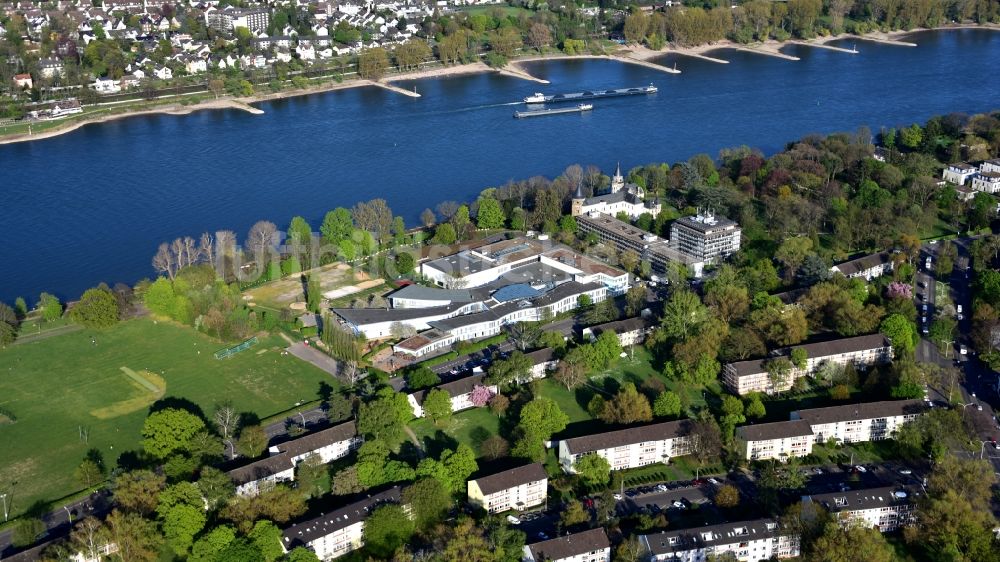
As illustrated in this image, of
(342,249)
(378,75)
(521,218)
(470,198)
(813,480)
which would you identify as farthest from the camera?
(378,75)

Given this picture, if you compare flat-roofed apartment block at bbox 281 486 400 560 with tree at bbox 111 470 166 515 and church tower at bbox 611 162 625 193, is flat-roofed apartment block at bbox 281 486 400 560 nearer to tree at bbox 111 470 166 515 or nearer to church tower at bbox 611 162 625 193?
tree at bbox 111 470 166 515

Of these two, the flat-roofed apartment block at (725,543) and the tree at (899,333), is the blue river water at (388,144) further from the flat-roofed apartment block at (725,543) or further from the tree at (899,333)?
the flat-roofed apartment block at (725,543)

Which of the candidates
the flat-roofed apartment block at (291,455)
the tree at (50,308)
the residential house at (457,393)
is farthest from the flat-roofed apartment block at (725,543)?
the tree at (50,308)

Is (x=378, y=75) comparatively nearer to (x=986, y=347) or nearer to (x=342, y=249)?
(x=342, y=249)

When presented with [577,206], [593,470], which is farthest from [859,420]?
[577,206]

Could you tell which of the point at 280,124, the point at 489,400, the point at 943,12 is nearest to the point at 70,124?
the point at 280,124

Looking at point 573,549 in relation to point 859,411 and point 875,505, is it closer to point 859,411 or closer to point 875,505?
point 875,505
